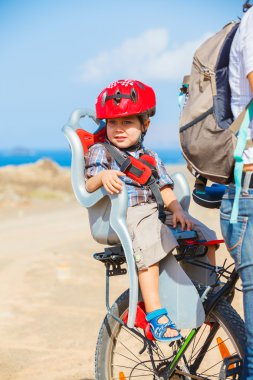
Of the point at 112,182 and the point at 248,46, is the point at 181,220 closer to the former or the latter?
the point at 112,182

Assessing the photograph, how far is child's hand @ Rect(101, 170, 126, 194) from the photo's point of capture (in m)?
3.54

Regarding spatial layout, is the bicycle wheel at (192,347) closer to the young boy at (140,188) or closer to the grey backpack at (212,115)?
the young boy at (140,188)

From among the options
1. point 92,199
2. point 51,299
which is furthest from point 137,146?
point 51,299

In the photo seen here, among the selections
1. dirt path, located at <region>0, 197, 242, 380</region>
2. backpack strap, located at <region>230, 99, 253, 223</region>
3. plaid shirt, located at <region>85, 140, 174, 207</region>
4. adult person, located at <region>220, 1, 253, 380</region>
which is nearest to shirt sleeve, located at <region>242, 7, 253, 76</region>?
adult person, located at <region>220, 1, 253, 380</region>

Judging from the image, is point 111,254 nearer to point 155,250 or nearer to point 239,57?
point 155,250

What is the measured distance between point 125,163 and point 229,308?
851 millimetres

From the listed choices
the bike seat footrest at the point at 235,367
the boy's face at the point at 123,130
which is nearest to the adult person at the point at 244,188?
the bike seat footrest at the point at 235,367

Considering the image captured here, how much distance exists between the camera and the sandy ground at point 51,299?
604 centimetres

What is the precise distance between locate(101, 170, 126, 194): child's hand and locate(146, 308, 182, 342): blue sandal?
0.61 meters

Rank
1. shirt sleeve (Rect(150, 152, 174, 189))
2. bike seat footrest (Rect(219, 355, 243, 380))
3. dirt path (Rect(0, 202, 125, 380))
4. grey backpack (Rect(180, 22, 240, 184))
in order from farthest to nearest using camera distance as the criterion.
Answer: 1. dirt path (Rect(0, 202, 125, 380))
2. shirt sleeve (Rect(150, 152, 174, 189))
3. bike seat footrest (Rect(219, 355, 243, 380))
4. grey backpack (Rect(180, 22, 240, 184))

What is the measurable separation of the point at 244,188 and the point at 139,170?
872 mm

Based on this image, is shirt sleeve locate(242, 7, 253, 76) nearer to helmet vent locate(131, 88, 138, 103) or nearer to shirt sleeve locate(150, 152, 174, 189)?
helmet vent locate(131, 88, 138, 103)

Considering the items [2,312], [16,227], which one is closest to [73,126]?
[2,312]

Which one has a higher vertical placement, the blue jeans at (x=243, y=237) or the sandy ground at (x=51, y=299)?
the blue jeans at (x=243, y=237)
